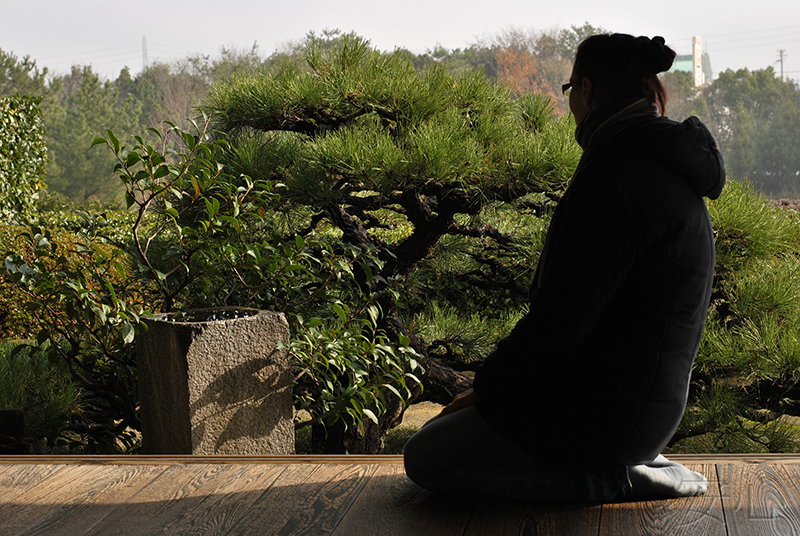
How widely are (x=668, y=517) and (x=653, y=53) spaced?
738mm

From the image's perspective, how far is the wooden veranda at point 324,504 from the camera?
3.47ft

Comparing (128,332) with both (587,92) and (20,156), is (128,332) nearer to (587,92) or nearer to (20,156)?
(587,92)

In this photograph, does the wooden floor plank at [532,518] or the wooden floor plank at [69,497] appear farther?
the wooden floor plank at [69,497]

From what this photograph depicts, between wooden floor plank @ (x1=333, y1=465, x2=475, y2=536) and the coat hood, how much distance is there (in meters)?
0.64

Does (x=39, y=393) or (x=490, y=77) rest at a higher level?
(x=490, y=77)

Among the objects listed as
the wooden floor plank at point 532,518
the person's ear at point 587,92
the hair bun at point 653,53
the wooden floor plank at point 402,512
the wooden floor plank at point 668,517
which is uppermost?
the hair bun at point 653,53

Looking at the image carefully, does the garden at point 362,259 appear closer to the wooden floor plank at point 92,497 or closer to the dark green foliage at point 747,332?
the dark green foliage at point 747,332

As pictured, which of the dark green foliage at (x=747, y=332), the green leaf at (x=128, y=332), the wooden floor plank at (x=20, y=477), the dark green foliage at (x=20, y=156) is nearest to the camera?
the wooden floor plank at (x=20, y=477)

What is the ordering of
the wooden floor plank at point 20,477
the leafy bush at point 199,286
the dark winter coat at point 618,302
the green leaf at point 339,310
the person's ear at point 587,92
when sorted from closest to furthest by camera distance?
the dark winter coat at point 618,302 → the person's ear at point 587,92 → the wooden floor plank at point 20,477 → the leafy bush at point 199,286 → the green leaf at point 339,310

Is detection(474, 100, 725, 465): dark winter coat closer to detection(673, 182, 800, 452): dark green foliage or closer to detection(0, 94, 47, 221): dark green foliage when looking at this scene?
detection(673, 182, 800, 452): dark green foliage

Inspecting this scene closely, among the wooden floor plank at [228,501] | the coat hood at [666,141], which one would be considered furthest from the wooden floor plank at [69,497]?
the coat hood at [666,141]

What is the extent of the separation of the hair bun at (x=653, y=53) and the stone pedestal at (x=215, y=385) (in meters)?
1.00


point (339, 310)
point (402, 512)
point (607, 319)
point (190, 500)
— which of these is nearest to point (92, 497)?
point (190, 500)

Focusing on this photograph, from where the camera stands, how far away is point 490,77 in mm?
19625
